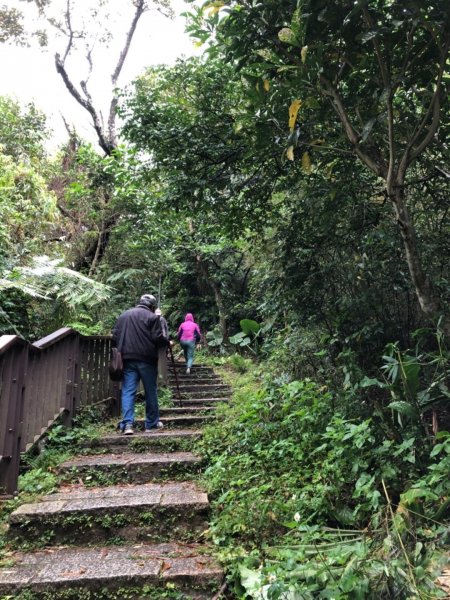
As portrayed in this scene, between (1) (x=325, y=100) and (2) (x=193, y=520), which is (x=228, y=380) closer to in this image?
(2) (x=193, y=520)

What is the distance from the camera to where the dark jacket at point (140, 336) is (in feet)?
15.8

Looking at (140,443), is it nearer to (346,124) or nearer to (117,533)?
(117,533)

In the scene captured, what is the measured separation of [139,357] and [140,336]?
24 cm

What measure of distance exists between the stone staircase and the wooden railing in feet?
1.38

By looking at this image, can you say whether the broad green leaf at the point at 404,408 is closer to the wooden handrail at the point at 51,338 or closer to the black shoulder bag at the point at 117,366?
the wooden handrail at the point at 51,338

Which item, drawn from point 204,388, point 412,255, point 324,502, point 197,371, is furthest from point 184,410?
point 197,371

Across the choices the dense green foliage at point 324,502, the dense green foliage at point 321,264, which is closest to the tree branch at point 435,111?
the dense green foliage at point 321,264

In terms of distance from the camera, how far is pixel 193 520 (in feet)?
9.80

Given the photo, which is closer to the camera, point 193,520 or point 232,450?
point 193,520

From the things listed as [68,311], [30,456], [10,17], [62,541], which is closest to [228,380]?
[68,311]

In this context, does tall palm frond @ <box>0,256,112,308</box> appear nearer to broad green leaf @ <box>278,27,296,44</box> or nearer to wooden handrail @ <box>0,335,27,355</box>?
wooden handrail @ <box>0,335,27,355</box>

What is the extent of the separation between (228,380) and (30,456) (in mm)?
5506

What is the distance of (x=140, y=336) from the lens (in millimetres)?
4852

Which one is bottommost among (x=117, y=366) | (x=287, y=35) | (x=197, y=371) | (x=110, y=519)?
(x=110, y=519)
